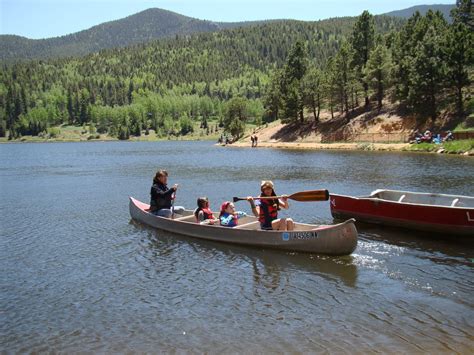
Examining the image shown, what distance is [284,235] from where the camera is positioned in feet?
52.9

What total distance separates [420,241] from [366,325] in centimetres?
792

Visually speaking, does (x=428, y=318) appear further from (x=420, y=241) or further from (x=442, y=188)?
(x=442, y=188)

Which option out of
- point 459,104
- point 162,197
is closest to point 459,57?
point 459,104

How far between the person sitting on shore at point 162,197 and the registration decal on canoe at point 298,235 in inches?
233

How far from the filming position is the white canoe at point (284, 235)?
15203mm

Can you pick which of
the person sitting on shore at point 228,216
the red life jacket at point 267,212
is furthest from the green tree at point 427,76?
→ the red life jacket at point 267,212

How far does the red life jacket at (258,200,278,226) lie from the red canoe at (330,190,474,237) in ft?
16.5

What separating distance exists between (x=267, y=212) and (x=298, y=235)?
140cm

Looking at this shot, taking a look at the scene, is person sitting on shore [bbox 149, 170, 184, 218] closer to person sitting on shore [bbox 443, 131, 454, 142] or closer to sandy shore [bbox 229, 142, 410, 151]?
person sitting on shore [bbox 443, 131, 454, 142]

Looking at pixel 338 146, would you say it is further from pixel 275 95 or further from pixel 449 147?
pixel 275 95

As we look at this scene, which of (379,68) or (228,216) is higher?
(379,68)

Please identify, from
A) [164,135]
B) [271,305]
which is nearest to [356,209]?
[271,305]

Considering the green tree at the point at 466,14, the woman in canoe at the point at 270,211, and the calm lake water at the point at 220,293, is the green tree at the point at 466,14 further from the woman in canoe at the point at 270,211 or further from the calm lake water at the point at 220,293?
the woman in canoe at the point at 270,211

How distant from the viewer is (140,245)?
18438 mm
